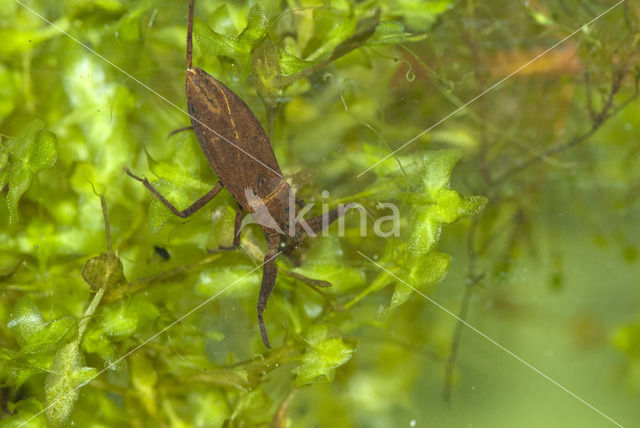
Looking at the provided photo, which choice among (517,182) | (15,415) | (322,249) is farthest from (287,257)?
(517,182)

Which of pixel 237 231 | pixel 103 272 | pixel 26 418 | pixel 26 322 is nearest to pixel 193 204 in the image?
pixel 237 231

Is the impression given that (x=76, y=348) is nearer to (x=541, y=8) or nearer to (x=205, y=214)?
(x=205, y=214)

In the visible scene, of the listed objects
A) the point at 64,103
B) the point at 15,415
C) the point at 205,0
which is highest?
the point at 205,0

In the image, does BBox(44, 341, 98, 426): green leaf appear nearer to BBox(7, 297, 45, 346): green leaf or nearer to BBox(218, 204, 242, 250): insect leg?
BBox(7, 297, 45, 346): green leaf

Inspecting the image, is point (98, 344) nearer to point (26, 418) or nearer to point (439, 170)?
point (26, 418)

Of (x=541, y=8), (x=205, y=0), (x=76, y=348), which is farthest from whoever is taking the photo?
(x=541, y=8)

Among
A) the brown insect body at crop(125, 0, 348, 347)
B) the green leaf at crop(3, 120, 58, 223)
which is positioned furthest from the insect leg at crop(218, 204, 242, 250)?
the green leaf at crop(3, 120, 58, 223)

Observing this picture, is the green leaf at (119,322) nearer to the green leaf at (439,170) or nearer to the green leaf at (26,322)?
the green leaf at (26,322)
